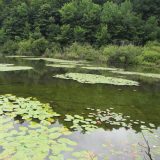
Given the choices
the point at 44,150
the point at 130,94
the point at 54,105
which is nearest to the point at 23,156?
the point at 44,150

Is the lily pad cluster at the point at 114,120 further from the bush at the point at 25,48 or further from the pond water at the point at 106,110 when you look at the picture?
the bush at the point at 25,48

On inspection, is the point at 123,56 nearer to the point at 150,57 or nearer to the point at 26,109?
the point at 150,57

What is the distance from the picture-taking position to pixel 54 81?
15172 millimetres

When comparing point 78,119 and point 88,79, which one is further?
point 88,79

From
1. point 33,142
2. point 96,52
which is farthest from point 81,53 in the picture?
point 33,142

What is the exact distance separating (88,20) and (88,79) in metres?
33.1

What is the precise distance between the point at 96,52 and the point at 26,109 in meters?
30.2

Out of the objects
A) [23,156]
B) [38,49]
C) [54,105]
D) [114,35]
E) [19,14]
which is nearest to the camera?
[23,156]

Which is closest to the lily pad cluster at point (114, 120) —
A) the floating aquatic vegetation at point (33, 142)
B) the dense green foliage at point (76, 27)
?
the floating aquatic vegetation at point (33, 142)

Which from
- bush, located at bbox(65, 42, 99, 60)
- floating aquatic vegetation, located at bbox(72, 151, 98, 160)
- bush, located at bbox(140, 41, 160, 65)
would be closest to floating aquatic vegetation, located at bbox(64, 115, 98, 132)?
floating aquatic vegetation, located at bbox(72, 151, 98, 160)

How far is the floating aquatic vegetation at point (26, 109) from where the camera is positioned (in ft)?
25.6

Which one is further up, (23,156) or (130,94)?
(23,156)

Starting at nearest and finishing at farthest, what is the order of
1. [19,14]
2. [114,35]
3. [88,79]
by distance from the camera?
[88,79]
[114,35]
[19,14]

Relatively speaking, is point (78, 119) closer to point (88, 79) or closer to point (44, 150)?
point (44, 150)
